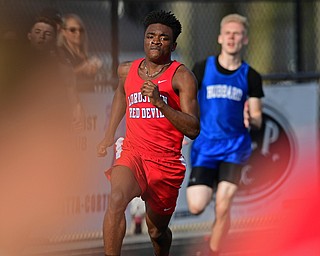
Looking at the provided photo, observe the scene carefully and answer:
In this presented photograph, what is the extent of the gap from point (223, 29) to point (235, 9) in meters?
2.96

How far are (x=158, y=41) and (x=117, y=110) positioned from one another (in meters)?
0.81

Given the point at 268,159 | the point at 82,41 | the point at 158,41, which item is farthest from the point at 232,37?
the point at 158,41

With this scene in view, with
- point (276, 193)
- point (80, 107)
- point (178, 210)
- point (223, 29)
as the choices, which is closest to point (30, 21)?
point (80, 107)

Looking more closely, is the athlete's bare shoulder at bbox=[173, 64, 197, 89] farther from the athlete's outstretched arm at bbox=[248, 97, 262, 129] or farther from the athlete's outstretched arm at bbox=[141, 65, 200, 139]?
the athlete's outstretched arm at bbox=[248, 97, 262, 129]

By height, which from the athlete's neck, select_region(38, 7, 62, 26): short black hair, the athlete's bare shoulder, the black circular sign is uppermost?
select_region(38, 7, 62, 26): short black hair

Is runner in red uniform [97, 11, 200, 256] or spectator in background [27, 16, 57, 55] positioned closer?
runner in red uniform [97, 11, 200, 256]

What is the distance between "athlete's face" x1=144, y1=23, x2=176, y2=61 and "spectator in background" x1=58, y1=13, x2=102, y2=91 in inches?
102

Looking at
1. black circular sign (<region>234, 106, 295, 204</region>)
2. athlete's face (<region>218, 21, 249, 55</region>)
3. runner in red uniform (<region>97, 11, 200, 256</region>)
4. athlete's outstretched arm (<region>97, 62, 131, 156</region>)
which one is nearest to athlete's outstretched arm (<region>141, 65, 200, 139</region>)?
runner in red uniform (<region>97, 11, 200, 256</region>)

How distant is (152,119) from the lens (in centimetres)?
706

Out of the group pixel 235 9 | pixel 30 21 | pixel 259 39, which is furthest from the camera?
pixel 259 39

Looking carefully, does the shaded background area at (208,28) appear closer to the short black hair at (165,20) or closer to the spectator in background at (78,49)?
the spectator in background at (78,49)

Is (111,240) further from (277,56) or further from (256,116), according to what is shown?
(277,56)

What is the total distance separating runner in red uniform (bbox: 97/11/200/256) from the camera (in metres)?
6.93

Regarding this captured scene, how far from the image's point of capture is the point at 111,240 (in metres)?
6.67
